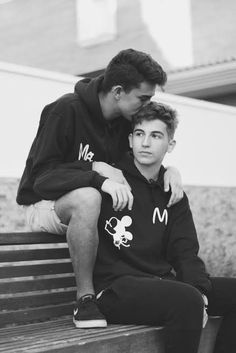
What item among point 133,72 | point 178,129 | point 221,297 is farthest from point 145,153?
point 178,129

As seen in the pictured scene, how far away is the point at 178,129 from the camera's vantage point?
6.68 metres

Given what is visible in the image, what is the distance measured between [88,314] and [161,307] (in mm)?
288

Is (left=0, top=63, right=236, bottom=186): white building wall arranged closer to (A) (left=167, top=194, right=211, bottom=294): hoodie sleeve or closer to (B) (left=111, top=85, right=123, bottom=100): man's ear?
(B) (left=111, top=85, right=123, bottom=100): man's ear

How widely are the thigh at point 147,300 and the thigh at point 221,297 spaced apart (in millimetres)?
384

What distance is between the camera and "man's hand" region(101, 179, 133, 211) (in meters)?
2.83

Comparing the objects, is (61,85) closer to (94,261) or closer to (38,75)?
(38,75)

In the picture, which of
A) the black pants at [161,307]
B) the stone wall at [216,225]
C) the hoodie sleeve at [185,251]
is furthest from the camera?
the stone wall at [216,225]

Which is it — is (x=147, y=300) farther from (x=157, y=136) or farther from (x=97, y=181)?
(x=157, y=136)

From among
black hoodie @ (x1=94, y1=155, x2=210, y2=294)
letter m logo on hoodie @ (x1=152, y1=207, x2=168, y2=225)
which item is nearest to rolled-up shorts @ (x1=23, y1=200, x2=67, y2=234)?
black hoodie @ (x1=94, y1=155, x2=210, y2=294)

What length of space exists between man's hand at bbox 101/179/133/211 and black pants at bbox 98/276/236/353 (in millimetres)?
299

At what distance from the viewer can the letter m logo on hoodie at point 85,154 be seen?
3.16 meters

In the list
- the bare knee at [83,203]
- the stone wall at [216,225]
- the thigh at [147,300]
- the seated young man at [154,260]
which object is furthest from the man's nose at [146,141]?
the stone wall at [216,225]

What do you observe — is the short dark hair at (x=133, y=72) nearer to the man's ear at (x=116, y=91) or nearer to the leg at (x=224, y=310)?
the man's ear at (x=116, y=91)

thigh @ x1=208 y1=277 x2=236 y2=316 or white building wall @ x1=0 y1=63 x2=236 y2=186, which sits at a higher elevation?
white building wall @ x1=0 y1=63 x2=236 y2=186
